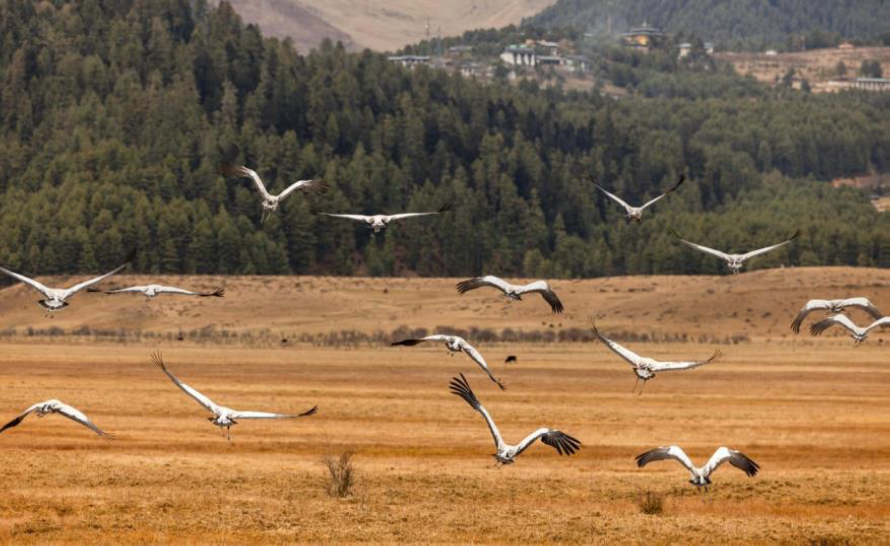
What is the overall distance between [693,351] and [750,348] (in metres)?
8.69

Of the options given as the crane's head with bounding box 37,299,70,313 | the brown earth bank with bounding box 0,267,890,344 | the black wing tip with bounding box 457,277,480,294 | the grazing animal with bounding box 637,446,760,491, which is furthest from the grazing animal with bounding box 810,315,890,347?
the brown earth bank with bounding box 0,267,890,344

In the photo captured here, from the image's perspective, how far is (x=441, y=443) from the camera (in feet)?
222

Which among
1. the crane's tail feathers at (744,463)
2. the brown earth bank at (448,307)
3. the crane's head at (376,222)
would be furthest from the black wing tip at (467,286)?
the brown earth bank at (448,307)

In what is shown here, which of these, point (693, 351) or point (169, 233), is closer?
point (693, 351)

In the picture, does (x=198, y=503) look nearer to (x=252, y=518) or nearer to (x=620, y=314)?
(x=252, y=518)

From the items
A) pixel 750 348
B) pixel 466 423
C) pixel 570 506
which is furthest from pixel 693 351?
pixel 570 506

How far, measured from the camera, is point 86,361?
374ft

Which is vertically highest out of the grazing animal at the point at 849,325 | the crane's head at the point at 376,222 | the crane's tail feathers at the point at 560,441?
the crane's head at the point at 376,222

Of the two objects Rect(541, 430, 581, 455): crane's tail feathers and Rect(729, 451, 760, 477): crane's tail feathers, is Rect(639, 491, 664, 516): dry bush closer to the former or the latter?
Rect(729, 451, 760, 477): crane's tail feathers

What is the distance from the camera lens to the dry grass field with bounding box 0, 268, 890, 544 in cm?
4559

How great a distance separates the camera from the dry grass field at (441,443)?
45594 mm

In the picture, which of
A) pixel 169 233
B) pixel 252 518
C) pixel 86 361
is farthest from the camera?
pixel 169 233

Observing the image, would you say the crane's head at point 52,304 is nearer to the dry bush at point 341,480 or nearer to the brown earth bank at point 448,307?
the dry bush at point 341,480

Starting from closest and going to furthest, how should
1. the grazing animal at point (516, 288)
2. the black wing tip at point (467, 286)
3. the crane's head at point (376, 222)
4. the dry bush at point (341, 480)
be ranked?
the black wing tip at point (467, 286)
the grazing animal at point (516, 288)
the crane's head at point (376, 222)
the dry bush at point (341, 480)
